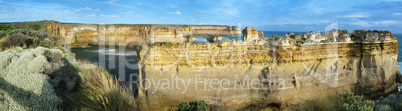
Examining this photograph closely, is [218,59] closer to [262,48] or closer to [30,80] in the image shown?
[262,48]

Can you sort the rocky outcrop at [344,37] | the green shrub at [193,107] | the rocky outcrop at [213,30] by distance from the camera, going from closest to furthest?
the green shrub at [193,107], the rocky outcrop at [344,37], the rocky outcrop at [213,30]

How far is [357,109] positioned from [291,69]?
3.06 meters

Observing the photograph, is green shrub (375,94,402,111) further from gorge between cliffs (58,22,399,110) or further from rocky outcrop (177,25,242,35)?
rocky outcrop (177,25,242,35)

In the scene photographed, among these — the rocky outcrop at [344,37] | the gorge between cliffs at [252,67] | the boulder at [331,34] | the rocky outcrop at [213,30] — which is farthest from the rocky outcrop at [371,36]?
the rocky outcrop at [213,30]

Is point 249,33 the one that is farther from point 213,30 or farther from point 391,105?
point 213,30

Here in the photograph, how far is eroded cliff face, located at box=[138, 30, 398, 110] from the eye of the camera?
19.1ft

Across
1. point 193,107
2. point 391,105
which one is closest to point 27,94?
point 193,107

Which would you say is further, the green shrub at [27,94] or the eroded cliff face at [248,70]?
the eroded cliff face at [248,70]

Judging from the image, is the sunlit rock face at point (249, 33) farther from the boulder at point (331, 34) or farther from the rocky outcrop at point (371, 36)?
the rocky outcrop at point (371, 36)

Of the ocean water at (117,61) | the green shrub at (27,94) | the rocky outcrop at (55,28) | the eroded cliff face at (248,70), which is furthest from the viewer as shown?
the rocky outcrop at (55,28)

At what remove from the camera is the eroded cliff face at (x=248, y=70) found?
5812 millimetres

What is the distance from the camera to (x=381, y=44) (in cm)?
751

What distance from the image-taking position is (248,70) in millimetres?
6180

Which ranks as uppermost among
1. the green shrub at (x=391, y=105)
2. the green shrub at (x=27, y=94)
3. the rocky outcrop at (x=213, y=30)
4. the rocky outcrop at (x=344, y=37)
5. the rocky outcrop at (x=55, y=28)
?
the rocky outcrop at (x=213, y=30)
